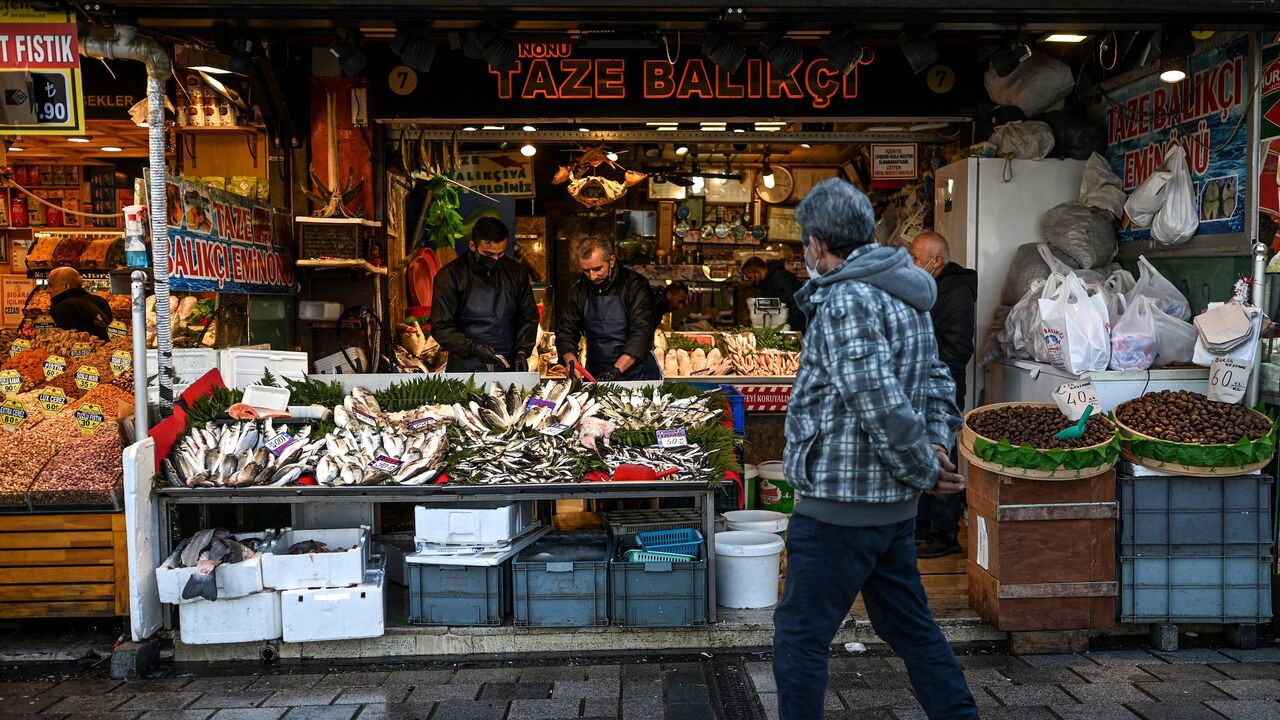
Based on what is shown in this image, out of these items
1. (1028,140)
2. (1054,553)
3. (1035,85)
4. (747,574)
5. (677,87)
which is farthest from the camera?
(677,87)

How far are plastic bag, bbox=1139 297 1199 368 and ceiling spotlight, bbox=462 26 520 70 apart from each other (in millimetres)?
4013

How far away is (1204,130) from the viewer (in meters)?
6.07

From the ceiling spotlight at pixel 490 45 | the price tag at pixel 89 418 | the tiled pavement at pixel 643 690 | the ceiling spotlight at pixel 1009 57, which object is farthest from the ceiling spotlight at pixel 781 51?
the price tag at pixel 89 418

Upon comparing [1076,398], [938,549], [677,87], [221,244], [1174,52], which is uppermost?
[677,87]

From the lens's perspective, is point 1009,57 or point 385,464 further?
point 1009,57

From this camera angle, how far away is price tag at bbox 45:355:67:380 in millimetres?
6625

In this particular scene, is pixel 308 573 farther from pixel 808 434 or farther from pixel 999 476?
pixel 999 476

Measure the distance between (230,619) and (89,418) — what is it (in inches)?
63.4

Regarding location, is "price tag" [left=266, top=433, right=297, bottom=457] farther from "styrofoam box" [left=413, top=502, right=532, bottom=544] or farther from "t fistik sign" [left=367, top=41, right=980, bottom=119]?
"t fistik sign" [left=367, top=41, right=980, bottom=119]

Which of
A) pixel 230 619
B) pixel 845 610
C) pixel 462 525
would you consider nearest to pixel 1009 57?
pixel 845 610

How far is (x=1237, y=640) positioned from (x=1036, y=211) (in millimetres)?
3443

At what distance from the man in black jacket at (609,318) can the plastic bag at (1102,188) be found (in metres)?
3.26

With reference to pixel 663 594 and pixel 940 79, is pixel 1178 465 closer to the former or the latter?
pixel 663 594

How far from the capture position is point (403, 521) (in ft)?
23.1
